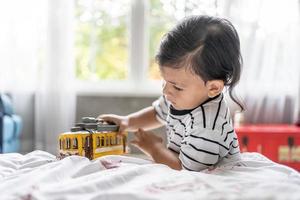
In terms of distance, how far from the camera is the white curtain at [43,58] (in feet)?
8.20

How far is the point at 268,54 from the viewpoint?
247cm

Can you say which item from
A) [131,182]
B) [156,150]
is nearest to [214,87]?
[156,150]

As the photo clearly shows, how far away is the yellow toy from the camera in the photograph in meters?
1.10

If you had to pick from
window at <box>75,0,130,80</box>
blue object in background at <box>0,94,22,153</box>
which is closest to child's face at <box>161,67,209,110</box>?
blue object in background at <box>0,94,22,153</box>

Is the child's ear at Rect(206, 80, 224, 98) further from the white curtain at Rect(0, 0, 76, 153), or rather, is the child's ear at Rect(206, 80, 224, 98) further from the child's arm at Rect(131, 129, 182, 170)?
the white curtain at Rect(0, 0, 76, 153)

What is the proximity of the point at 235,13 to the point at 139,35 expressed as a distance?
0.55 metres

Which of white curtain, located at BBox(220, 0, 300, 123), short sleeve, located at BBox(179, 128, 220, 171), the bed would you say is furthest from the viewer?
white curtain, located at BBox(220, 0, 300, 123)

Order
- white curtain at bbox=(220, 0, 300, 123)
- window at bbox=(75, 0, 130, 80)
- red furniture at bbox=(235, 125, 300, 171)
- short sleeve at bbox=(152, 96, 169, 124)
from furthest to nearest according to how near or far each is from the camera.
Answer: window at bbox=(75, 0, 130, 80) → white curtain at bbox=(220, 0, 300, 123) → red furniture at bbox=(235, 125, 300, 171) → short sleeve at bbox=(152, 96, 169, 124)

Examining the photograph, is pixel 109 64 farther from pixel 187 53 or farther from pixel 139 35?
pixel 187 53

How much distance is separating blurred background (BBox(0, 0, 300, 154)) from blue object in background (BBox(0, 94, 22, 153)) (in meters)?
0.13

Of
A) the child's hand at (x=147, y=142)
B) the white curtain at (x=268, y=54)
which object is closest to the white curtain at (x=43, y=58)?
the white curtain at (x=268, y=54)

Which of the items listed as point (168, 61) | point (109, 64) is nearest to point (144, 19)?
point (109, 64)

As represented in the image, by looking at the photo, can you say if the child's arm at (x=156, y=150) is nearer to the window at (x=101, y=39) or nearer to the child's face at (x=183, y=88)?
the child's face at (x=183, y=88)

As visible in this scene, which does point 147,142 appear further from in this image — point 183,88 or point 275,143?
point 275,143
